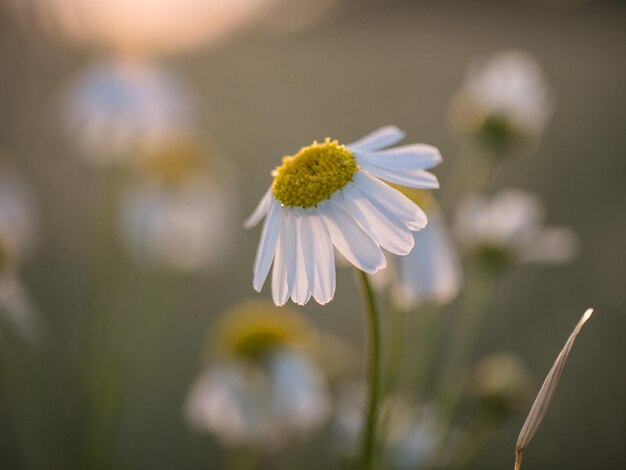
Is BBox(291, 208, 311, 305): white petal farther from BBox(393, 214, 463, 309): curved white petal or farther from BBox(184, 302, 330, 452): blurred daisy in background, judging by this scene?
BBox(184, 302, 330, 452): blurred daisy in background

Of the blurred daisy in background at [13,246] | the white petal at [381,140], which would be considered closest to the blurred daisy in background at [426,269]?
the white petal at [381,140]

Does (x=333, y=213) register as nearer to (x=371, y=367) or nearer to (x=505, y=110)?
(x=371, y=367)

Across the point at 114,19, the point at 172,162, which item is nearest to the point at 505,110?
the point at 172,162

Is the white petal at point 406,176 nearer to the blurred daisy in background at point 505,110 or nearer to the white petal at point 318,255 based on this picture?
the white petal at point 318,255

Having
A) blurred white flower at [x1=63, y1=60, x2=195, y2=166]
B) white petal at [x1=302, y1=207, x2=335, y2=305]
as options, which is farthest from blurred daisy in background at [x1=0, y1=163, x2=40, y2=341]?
white petal at [x1=302, y1=207, x2=335, y2=305]

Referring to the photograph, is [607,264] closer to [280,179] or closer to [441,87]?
[280,179]

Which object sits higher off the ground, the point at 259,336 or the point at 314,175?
the point at 314,175
